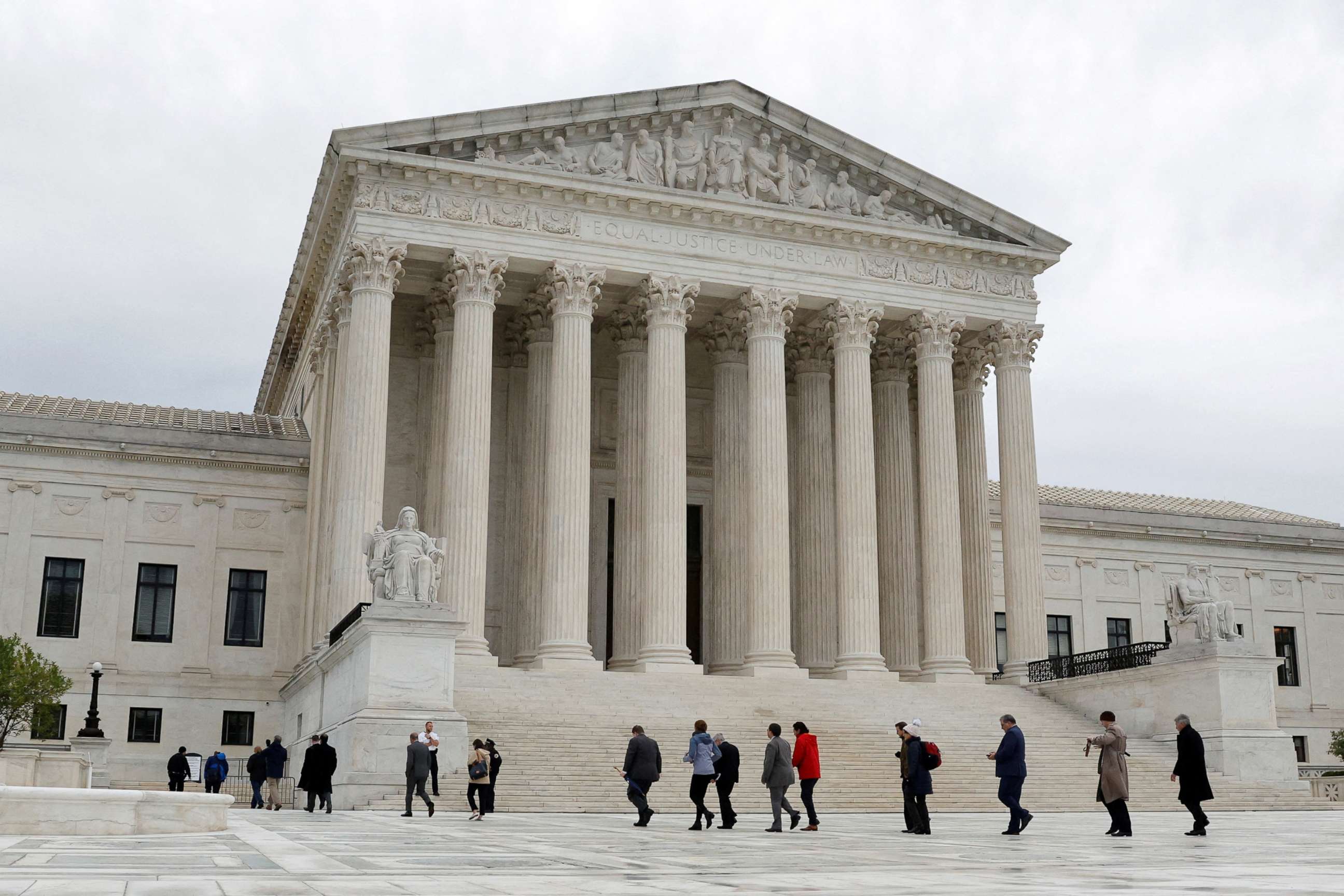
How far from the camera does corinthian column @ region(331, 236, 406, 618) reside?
3556 cm

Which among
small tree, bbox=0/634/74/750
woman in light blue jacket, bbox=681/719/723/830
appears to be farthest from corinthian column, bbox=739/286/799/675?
small tree, bbox=0/634/74/750

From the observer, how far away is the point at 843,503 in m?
40.9

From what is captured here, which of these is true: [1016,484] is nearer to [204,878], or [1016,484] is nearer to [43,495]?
[43,495]

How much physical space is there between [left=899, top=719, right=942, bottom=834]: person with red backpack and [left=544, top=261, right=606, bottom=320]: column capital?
20.9 metres

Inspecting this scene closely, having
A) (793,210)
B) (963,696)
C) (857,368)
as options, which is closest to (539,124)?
(793,210)

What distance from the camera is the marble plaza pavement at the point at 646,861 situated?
1025cm

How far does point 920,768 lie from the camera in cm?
2008

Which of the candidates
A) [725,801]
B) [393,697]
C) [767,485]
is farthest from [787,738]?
[725,801]

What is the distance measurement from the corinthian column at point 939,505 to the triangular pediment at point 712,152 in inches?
136

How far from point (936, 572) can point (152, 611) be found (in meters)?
24.0

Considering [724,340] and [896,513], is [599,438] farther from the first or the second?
[896,513]

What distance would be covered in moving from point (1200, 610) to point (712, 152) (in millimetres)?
18936

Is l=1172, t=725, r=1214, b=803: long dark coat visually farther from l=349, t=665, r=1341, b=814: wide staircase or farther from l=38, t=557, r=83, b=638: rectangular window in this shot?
l=38, t=557, r=83, b=638: rectangular window

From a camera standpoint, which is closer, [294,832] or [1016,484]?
[294,832]
